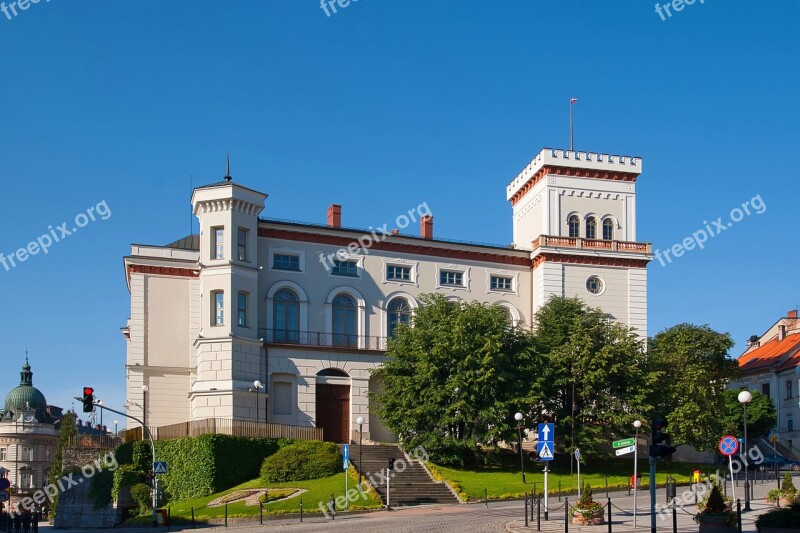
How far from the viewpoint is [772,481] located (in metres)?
50.3

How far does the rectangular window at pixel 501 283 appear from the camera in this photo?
61156mm

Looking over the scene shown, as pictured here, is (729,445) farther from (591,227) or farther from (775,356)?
(775,356)

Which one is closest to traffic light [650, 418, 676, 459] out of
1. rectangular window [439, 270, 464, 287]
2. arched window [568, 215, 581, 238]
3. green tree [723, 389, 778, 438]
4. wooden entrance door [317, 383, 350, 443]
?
wooden entrance door [317, 383, 350, 443]

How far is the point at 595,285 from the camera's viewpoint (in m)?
61.1

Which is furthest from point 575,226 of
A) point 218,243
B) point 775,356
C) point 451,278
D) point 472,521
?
point 472,521

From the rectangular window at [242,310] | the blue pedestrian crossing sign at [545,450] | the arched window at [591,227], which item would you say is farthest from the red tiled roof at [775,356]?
the blue pedestrian crossing sign at [545,450]

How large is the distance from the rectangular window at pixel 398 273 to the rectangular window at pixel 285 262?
5.58m

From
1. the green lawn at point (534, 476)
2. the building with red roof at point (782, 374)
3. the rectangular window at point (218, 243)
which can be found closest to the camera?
the green lawn at point (534, 476)

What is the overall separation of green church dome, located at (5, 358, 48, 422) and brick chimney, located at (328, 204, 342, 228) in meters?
94.4

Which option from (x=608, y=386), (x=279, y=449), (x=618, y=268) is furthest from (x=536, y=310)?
(x=279, y=449)

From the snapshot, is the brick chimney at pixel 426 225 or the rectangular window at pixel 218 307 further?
the brick chimney at pixel 426 225

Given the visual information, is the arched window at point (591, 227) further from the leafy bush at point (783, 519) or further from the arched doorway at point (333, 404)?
the leafy bush at point (783, 519)

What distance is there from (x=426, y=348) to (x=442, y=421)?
4.18 meters

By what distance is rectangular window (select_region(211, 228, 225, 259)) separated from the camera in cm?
5338
